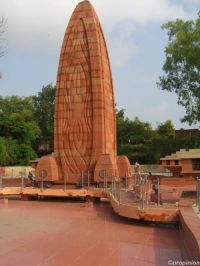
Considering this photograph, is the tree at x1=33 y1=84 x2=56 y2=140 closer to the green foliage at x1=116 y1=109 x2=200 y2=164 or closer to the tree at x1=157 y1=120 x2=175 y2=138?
the green foliage at x1=116 y1=109 x2=200 y2=164

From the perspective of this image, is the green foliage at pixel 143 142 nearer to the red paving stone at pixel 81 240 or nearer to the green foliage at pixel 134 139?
the green foliage at pixel 134 139

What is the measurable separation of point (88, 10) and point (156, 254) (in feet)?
39.0

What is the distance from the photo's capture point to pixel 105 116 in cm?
1350

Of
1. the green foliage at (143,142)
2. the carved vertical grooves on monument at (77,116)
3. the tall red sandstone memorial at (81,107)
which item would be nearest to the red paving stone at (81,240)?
the tall red sandstone memorial at (81,107)

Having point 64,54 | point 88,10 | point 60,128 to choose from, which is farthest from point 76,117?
point 88,10

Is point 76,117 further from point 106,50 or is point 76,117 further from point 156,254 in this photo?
point 156,254

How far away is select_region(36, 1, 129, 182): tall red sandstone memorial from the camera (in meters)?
13.2

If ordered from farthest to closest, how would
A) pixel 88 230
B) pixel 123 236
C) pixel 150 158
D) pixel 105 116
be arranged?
pixel 150 158 → pixel 105 116 → pixel 88 230 → pixel 123 236

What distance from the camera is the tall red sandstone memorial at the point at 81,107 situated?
13234 millimetres

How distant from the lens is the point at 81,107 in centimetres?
1359

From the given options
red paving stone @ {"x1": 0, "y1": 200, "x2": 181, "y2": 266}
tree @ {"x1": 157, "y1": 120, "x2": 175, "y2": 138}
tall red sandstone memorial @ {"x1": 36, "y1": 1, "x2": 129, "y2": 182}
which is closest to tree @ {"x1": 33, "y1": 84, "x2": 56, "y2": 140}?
tree @ {"x1": 157, "y1": 120, "x2": 175, "y2": 138}

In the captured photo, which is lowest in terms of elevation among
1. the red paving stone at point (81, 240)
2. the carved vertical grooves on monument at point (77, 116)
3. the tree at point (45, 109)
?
the red paving stone at point (81, 240)

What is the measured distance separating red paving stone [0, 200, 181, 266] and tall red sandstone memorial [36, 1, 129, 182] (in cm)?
490

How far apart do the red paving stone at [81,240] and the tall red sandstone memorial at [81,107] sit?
490 cm
